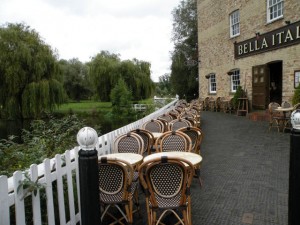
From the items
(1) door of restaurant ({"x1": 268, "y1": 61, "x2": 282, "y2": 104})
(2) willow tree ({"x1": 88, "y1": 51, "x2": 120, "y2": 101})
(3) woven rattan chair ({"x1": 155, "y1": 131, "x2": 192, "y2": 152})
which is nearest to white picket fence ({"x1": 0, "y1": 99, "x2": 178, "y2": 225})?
(3) woven rattan chair ({"x1": 155, "y1": 131, "x2": 192, "y2": 152})

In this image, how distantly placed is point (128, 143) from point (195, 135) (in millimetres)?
1279

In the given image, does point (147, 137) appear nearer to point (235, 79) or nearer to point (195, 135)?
point (195, 135)

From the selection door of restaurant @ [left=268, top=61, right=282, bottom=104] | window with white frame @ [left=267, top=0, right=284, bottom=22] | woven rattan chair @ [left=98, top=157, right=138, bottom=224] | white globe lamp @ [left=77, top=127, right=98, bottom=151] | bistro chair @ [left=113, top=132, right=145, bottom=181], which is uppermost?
window with white frame @ [left=267, top=0, right=284, bottom=22]

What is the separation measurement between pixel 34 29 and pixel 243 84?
15413 millimetres

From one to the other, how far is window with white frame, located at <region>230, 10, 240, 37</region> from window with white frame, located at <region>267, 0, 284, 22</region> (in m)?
2.90

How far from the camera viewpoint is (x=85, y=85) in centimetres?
3788

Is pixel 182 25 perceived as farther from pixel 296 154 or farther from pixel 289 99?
pixel 296 154

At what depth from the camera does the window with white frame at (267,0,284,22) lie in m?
11.9

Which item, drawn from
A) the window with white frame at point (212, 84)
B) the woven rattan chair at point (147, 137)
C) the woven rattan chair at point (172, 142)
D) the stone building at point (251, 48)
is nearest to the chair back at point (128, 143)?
the woven rattan chair at point (172, 142)

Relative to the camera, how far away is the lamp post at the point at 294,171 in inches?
77.9

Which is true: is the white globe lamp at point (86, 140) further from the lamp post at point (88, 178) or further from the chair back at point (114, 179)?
the chair back at point (114, 179)

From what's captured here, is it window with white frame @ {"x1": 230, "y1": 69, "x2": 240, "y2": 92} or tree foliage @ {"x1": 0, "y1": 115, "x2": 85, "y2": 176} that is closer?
tree foliage @ {"x1": 0, "y1": 115, "x2": 85, "y2": 176}

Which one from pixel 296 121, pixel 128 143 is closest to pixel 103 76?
pixel 128 143

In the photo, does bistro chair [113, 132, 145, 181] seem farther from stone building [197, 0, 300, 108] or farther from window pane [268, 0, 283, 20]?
window pane [268, 0, 283, 20]
